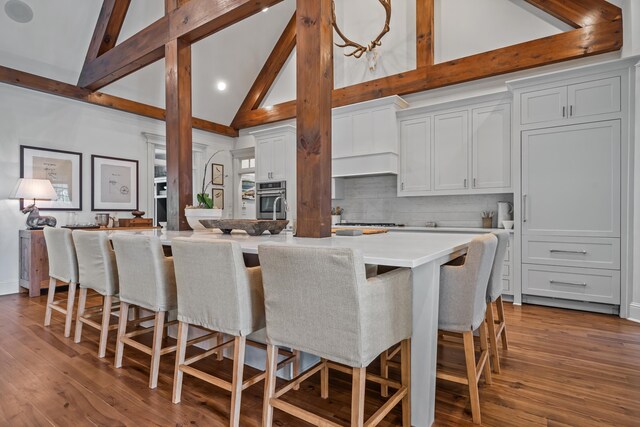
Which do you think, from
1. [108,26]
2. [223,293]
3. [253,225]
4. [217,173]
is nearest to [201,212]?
[253,225]

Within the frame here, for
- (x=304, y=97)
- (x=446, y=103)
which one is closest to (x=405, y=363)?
(x=304, y=97)

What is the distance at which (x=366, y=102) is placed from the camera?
15.8 ft

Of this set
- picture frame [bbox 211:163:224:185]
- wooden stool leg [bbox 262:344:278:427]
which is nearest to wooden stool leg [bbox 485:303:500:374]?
wooden stool leg [bbox 262:344:278:427]

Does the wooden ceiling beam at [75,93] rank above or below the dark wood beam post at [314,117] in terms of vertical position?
above

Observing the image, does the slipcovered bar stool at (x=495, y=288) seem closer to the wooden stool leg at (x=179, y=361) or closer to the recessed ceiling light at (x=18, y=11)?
the wooden stool leg at (x=179, y=361)

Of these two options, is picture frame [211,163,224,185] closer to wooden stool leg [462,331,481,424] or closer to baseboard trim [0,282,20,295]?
baseboard trim [0,282,20,295]

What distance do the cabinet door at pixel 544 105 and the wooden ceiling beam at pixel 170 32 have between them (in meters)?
2.79

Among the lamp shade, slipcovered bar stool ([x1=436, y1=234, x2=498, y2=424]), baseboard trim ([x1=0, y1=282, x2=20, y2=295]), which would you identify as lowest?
baseboard trim ([x1=0, y1=282, x2=20, y2=295])

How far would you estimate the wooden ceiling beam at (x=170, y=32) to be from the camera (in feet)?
10.0

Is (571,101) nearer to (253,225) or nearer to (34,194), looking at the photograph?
(253,225)

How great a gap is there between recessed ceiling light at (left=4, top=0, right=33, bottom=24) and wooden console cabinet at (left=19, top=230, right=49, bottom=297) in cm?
249

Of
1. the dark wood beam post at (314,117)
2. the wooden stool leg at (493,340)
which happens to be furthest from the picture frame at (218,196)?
the wooden stool leg at (493,340)

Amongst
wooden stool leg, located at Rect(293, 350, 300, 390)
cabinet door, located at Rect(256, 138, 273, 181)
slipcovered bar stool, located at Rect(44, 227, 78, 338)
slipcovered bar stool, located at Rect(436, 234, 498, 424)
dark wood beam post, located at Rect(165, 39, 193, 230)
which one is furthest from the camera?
cabinet door, located at Rect(256, 138, 273, 181)

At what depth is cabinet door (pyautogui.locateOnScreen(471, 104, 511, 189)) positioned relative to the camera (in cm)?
409
